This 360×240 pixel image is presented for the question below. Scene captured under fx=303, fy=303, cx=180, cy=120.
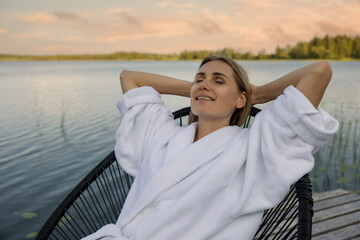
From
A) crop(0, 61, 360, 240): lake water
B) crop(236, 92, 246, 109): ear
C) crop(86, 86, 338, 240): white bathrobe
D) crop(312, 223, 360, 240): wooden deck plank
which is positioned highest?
crop(236, 92, 246, 109): ear

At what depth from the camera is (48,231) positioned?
142 cm

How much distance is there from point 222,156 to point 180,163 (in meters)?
0.19

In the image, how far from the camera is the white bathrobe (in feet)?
3.55

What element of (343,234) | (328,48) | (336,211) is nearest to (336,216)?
(336,211)

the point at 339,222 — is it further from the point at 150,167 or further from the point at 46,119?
the point at 46,119

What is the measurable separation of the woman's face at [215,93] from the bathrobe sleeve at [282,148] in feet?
0.85

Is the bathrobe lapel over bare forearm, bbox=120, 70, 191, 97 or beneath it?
beneath

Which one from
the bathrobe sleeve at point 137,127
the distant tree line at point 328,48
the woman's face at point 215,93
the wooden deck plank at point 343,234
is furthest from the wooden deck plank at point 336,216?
the distant tree line at point 328,48

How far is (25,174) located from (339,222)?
11.4ft

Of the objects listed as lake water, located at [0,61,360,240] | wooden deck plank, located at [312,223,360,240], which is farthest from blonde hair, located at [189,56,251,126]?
lake water, located at [0,61,360,240]

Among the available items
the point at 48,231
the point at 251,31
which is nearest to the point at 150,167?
the point at 48,231

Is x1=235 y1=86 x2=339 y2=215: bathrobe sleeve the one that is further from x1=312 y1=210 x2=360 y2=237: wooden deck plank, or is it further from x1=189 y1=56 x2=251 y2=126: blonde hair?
x1=312 y1=210 x2=360 y2=237: wooden deck plank

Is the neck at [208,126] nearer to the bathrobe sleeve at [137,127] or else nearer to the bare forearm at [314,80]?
the bathrobe sleeve at [137,127]

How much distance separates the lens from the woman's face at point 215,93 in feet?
4.51
